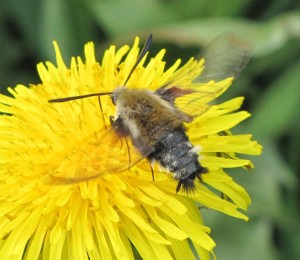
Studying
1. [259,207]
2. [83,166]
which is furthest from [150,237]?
[259,207]

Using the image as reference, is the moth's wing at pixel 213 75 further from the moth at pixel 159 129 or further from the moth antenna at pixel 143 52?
the moth antenna at pixel 143 52

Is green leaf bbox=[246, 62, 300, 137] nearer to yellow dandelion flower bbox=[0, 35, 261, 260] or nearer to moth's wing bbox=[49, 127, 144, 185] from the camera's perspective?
yellow dandelion flower bbox=[0, 35, 261, 260]

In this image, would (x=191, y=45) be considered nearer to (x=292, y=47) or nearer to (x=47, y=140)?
(x=292, y=47)

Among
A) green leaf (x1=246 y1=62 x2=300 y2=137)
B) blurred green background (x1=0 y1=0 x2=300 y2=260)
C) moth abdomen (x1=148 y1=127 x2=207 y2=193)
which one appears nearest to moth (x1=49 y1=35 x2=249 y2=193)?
moth abdomen (x1=148 y1=127 x2=207 y2=193)

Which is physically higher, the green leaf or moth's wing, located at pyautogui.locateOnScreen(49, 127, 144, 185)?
the green leaf

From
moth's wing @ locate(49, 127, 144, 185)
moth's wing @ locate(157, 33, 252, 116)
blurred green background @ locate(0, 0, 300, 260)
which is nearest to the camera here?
moth's wing @ locate(49, 127, 144, 185)

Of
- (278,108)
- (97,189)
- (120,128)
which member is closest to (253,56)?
(278,108)
